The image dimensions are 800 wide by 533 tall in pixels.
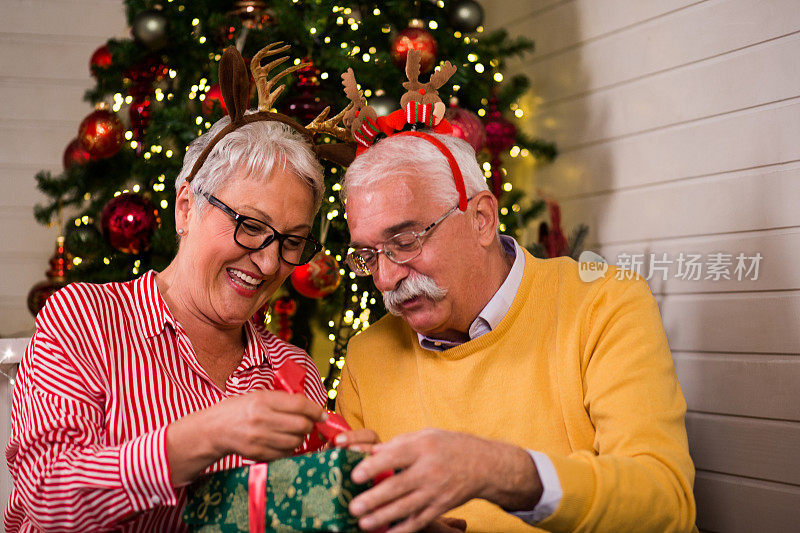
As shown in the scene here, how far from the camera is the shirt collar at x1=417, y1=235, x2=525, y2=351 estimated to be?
5.71ft

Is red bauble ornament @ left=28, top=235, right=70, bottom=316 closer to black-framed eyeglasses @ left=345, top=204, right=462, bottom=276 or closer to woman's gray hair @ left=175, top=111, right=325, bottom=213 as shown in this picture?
woman's gray hair @ left=175, top=111, right=325, bottom=213

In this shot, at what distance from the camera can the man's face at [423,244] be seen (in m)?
1.69

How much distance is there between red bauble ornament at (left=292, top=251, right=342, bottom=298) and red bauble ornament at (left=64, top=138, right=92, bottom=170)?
3.59ft

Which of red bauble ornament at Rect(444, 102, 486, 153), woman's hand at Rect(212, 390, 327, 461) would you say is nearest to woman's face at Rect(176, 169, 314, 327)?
woman's hand at Rect(212, 390, 327, 461)

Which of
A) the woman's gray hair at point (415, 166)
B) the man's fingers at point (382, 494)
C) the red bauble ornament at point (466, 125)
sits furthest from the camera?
the red bauble ornament at point (466, 125)

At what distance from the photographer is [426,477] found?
3.62 feet

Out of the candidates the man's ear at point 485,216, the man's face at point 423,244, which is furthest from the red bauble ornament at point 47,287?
the man's ear at point 485,216

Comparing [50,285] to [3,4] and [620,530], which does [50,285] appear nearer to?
[3,4]

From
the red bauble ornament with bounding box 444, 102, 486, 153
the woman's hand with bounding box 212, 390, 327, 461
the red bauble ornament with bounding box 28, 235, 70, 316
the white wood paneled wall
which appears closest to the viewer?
the woman's hand with bounding box 212, 390, 327, 461

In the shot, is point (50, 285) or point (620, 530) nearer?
point (620, 530)

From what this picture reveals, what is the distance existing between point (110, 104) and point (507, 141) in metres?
1.61

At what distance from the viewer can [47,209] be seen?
127 inches

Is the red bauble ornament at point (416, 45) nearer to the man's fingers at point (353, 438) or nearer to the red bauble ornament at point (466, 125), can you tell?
the red bauble ornament at point (466, 125)

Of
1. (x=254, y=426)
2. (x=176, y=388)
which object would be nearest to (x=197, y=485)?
(x=254, y=426)
